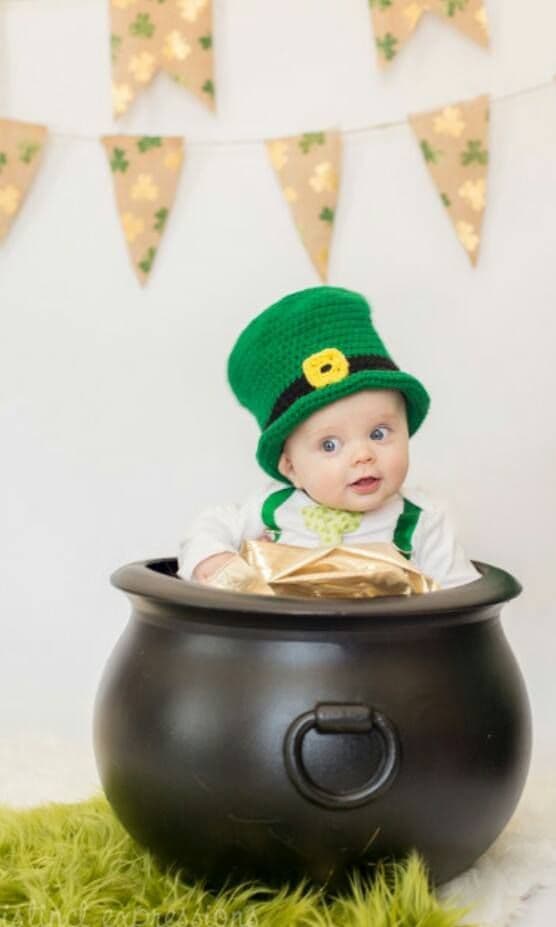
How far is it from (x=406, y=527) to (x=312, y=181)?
658 mm

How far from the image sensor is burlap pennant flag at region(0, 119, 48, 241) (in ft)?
5.75

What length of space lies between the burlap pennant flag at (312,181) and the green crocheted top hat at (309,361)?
0.44m

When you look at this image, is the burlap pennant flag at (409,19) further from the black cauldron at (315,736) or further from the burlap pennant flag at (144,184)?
the black cauldron at (315,736)

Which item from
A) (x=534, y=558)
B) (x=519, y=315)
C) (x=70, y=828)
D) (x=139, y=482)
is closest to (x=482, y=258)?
(x=519, y=315)

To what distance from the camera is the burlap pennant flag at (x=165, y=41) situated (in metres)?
1.72

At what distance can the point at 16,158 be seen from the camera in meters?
1.75

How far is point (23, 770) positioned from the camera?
5.15ft

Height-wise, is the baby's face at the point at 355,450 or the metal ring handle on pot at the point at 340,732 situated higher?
the baby's face at the point at 355,450

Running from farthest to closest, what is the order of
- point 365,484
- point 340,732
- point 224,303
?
point 224,303 < point 365,484 < point 340,732

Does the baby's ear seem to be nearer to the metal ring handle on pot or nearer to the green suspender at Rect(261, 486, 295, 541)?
the green suspender at Rect(261, 486, 295, 541)

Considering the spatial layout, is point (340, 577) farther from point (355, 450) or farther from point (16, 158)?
point (16, 158)

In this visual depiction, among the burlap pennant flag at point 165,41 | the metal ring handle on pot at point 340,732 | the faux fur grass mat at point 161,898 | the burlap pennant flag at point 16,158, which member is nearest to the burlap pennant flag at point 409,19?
the burlap pennant flag at point 165,41

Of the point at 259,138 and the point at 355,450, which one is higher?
the point at 259,138

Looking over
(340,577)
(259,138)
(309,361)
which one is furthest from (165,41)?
(340,577)
